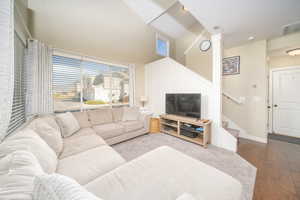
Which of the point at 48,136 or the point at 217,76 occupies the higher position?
the point at 217,76

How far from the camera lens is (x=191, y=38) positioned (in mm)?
4148

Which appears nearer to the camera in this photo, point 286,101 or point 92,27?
point 92,27

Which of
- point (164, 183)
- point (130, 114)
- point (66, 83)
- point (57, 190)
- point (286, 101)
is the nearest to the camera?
point (57, 190)

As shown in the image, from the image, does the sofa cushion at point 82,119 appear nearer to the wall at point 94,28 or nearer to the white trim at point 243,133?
the wall at point 94,28

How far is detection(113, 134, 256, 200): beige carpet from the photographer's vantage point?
5.23ft

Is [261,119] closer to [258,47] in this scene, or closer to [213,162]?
[258,47]

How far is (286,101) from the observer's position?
10.3 ft

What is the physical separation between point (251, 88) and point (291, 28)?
134cm

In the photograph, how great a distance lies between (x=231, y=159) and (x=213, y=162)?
37 cm

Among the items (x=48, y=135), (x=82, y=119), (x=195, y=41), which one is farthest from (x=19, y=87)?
(x=195, y=41)

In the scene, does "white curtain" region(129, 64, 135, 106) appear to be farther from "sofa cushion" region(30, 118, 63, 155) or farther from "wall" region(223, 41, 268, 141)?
"wall" region(223, 41, 268, 141)

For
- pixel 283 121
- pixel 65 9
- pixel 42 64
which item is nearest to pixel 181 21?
pixel 65 9

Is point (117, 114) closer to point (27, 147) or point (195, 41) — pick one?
point (27, 147)

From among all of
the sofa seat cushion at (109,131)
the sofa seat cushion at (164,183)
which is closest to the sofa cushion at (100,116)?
the sofa seat cushion at (109,131)
